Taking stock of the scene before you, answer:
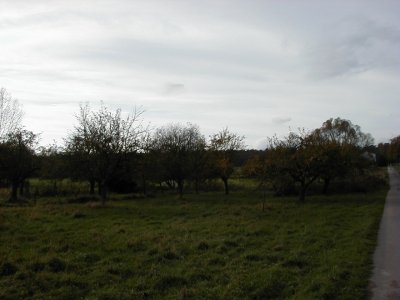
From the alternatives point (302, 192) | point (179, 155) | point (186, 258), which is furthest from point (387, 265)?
point (179, 155)

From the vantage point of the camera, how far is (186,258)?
12.5 meters

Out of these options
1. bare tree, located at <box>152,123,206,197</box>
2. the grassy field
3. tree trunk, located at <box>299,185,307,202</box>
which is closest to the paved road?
the grassy field

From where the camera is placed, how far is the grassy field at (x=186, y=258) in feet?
30.1

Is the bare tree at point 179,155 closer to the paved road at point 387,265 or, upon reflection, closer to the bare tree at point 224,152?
the bare tree at point 224,152

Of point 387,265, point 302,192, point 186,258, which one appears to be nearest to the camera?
point 387,265

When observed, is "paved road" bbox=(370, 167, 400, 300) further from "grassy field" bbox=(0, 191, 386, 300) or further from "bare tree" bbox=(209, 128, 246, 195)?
"bare tree" bbox=(209, 128, 246, 195)

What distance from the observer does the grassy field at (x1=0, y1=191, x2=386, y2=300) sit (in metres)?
9.17

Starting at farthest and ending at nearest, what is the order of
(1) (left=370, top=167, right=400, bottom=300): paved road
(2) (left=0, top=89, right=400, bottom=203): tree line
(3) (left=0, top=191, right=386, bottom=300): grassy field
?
(2) (left=0, top=89, right=400, bottom=203): tree line
(3) (left=0, top=191, right=386, bottom=300): grassy field
(1) (left=370, top=167, right=400, bottom=300): paved road

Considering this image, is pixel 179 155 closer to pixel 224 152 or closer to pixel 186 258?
pixel 224 152

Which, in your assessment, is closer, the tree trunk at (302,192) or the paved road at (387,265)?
the paved road at (387,265)

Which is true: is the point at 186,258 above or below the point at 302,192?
below

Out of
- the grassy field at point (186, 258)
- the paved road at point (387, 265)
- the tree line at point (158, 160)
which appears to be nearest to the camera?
the paved road at point (387, 265)

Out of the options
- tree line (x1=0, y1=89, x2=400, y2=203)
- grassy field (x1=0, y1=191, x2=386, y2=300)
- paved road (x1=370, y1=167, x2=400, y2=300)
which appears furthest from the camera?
tree line (x1=0, y1=89, x2=400, y2=203)

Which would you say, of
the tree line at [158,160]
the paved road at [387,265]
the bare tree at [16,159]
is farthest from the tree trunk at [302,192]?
the bare tree at [16,159]
